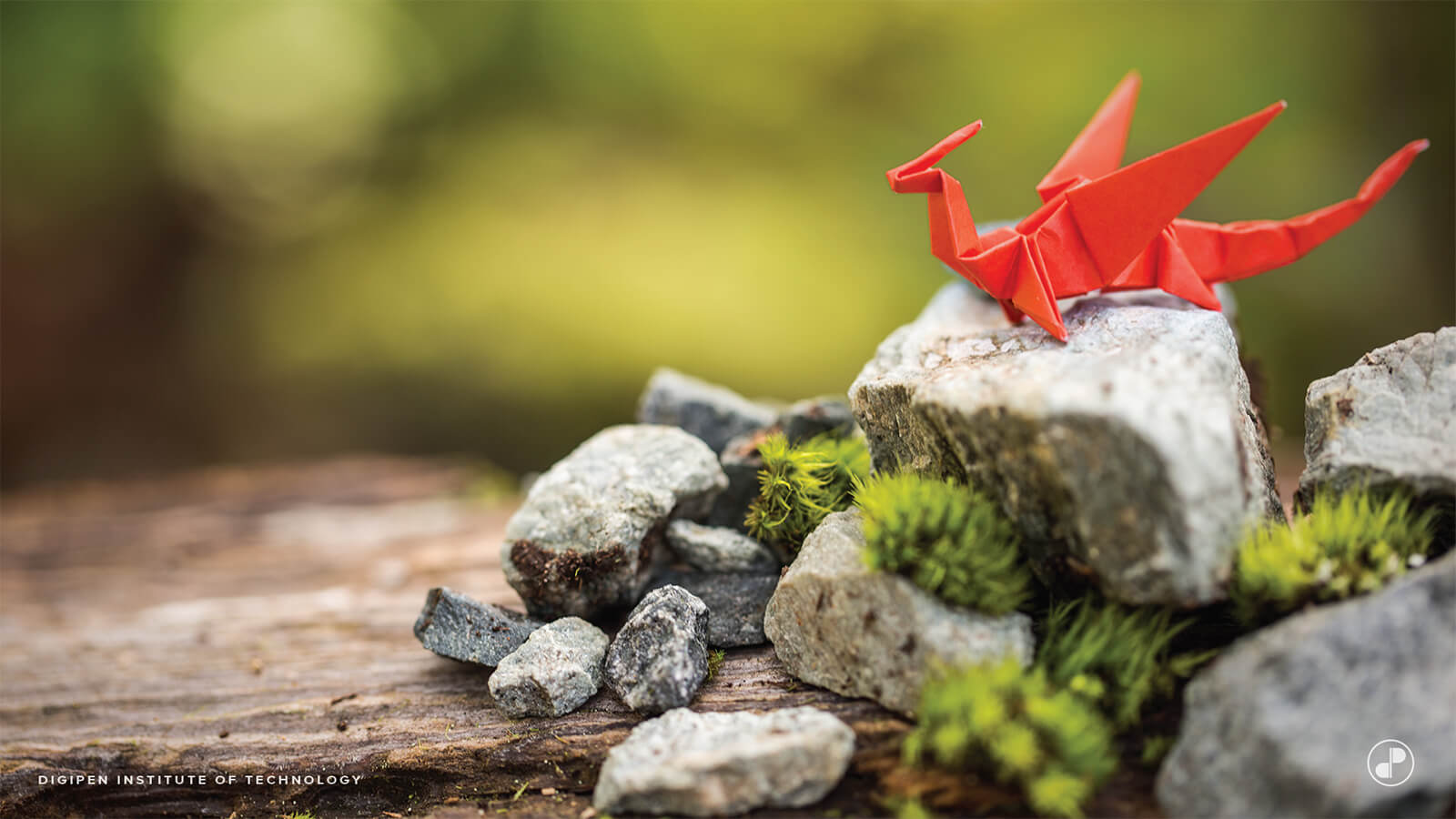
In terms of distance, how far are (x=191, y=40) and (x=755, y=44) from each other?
4472mm

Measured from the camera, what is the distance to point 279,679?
3154mm

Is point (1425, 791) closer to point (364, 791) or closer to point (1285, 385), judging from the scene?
point (364, 791)

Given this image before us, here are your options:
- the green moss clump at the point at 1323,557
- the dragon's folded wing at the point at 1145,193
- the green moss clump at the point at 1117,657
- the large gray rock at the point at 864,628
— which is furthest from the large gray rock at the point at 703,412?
the green moss clump at the point at 1323,557

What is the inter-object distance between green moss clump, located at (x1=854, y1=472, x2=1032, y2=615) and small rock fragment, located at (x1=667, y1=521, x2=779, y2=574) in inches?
30.4

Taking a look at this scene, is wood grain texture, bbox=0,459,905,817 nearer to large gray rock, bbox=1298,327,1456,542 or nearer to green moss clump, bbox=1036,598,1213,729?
green moss clump, bbox=1036,598,1213,729

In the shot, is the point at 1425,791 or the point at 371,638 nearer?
the point at 1425,791

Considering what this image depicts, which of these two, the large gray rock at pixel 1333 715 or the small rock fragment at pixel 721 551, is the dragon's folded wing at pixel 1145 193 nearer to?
the large gray rock at pixel 1333 715

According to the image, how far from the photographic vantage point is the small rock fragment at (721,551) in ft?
9.45

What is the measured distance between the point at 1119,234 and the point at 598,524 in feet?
6.07

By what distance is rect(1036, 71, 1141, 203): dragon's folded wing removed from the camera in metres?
2.80

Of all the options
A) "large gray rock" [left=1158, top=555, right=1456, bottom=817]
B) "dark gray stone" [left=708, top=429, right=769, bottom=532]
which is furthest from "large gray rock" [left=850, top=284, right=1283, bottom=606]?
"dark gray stone" [left=708, top=429, right=769, bottom=532]

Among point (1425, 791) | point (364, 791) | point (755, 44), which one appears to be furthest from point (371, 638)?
point (755, 44)

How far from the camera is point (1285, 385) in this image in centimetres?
592

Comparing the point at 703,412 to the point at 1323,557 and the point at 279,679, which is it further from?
the point at 1323,557
